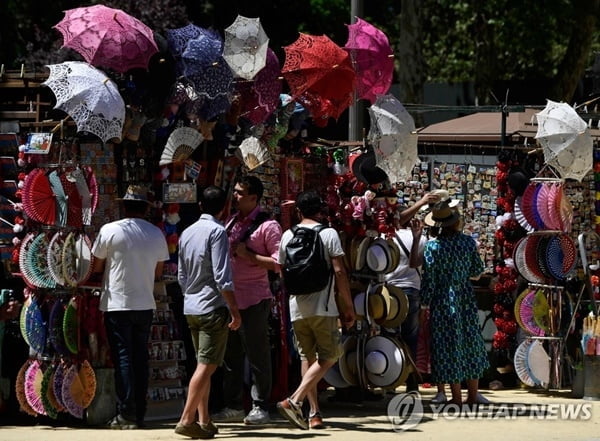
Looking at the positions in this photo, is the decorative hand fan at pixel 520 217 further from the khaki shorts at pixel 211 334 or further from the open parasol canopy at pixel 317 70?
the khaki shorts at pixel 211 334

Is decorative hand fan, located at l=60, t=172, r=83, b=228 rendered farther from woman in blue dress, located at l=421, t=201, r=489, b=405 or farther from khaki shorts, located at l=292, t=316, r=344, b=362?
woman in blue dress, located at l=421, t=201, r=489, b=405

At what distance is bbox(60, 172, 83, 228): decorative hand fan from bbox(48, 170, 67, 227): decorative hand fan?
26 mm

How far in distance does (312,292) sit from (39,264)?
214 centimetres

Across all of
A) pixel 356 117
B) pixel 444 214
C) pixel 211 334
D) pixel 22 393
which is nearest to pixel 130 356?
pixel 211 334

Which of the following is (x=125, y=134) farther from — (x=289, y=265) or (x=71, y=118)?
(x=289, y=265)

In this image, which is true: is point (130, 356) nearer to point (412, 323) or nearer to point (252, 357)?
point (252, 357)

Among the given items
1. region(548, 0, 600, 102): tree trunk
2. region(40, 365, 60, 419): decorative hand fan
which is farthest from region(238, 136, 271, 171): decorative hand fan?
region(548, 0, 600, 102): tree trunk

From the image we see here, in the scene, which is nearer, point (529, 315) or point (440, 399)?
point (440, 399)

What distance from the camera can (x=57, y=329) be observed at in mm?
9945

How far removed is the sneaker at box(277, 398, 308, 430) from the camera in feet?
31.6

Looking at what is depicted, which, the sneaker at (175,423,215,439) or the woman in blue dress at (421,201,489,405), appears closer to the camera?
the sneaker at (175,423,215,439)

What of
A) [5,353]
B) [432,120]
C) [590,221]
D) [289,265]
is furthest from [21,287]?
[432,120]

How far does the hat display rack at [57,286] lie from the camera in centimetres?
984

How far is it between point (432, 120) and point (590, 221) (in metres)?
14.7
